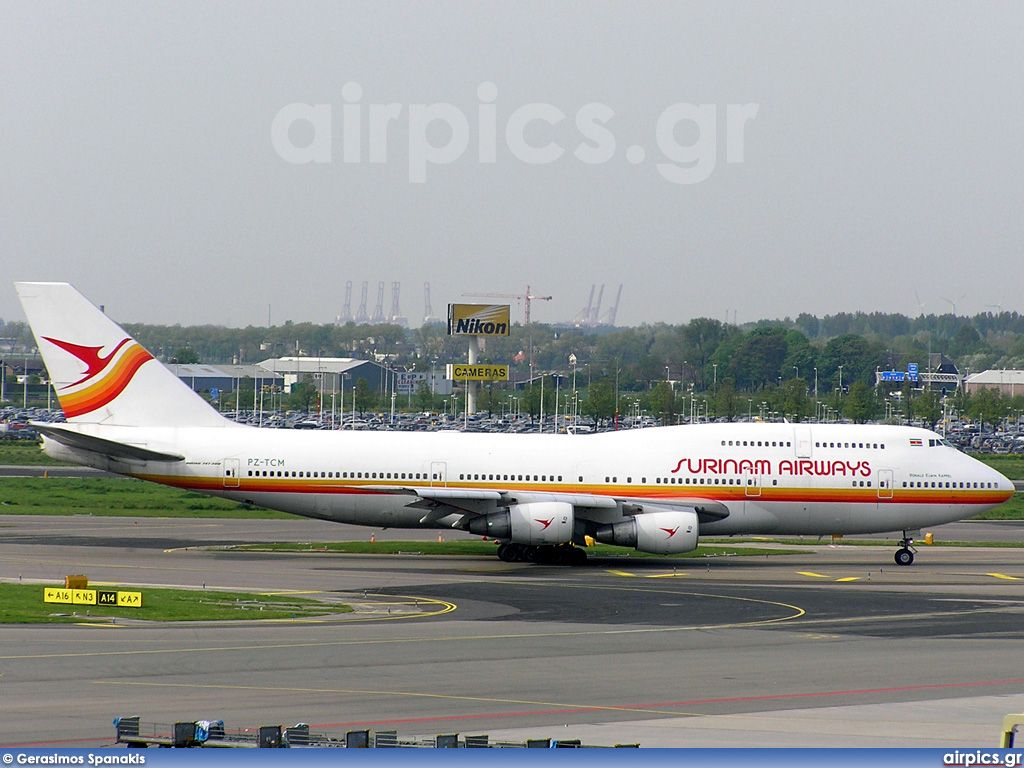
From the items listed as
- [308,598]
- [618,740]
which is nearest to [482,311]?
[308,598]

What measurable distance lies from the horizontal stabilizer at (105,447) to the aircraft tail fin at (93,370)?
1.89 m

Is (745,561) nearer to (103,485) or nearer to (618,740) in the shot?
(618,740)

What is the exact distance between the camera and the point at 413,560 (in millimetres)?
43594

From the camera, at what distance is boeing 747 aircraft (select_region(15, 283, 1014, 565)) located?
43.3 metres

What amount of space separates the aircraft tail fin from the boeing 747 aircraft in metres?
0.05

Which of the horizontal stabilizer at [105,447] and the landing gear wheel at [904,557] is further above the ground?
the horizontal stabilizer at [105,447]

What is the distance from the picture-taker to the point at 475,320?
14888 centimetres

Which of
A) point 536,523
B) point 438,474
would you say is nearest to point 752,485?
point 536,523

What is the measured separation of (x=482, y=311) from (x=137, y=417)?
10505 cm

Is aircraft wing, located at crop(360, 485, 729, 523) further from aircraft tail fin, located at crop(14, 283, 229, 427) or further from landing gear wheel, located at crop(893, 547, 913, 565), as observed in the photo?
aircraft tail fin, located at crop(14, 283, 229, 427)

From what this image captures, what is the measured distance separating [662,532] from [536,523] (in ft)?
14.5

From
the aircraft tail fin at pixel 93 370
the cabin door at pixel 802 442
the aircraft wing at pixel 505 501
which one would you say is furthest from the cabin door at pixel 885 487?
the aircraft tail fin at pixel 93 370

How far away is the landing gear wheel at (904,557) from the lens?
44.6m

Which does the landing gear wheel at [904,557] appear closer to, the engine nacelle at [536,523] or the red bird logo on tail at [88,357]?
the engine nacelle at [536,523]
